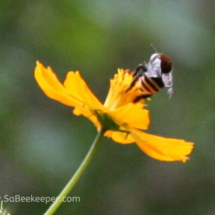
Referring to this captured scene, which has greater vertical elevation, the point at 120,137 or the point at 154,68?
the point at 154,68

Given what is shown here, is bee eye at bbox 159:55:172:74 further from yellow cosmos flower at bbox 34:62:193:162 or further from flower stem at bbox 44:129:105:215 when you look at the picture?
flower stem at bbox 44:129:105:215

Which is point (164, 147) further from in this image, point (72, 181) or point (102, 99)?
point (102, 99)

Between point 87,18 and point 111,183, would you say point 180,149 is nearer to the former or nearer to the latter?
point 87,18

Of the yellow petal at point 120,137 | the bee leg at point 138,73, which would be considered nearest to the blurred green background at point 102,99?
the yellow petal at point 120,137

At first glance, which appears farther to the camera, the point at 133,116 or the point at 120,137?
the point at 120,137

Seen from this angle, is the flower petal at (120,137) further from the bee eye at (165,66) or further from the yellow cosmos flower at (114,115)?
the bee eye at (165,66)

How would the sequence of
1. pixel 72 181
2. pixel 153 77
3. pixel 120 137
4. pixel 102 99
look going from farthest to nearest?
pixel 102 99 → pixel 153 77 → pixel 120 137 → pixel 72 181

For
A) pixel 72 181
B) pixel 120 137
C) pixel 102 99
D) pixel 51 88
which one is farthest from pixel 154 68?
pixel 102 99

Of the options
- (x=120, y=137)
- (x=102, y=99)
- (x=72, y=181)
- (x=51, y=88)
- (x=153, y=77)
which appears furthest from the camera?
(x=102, y=99)
